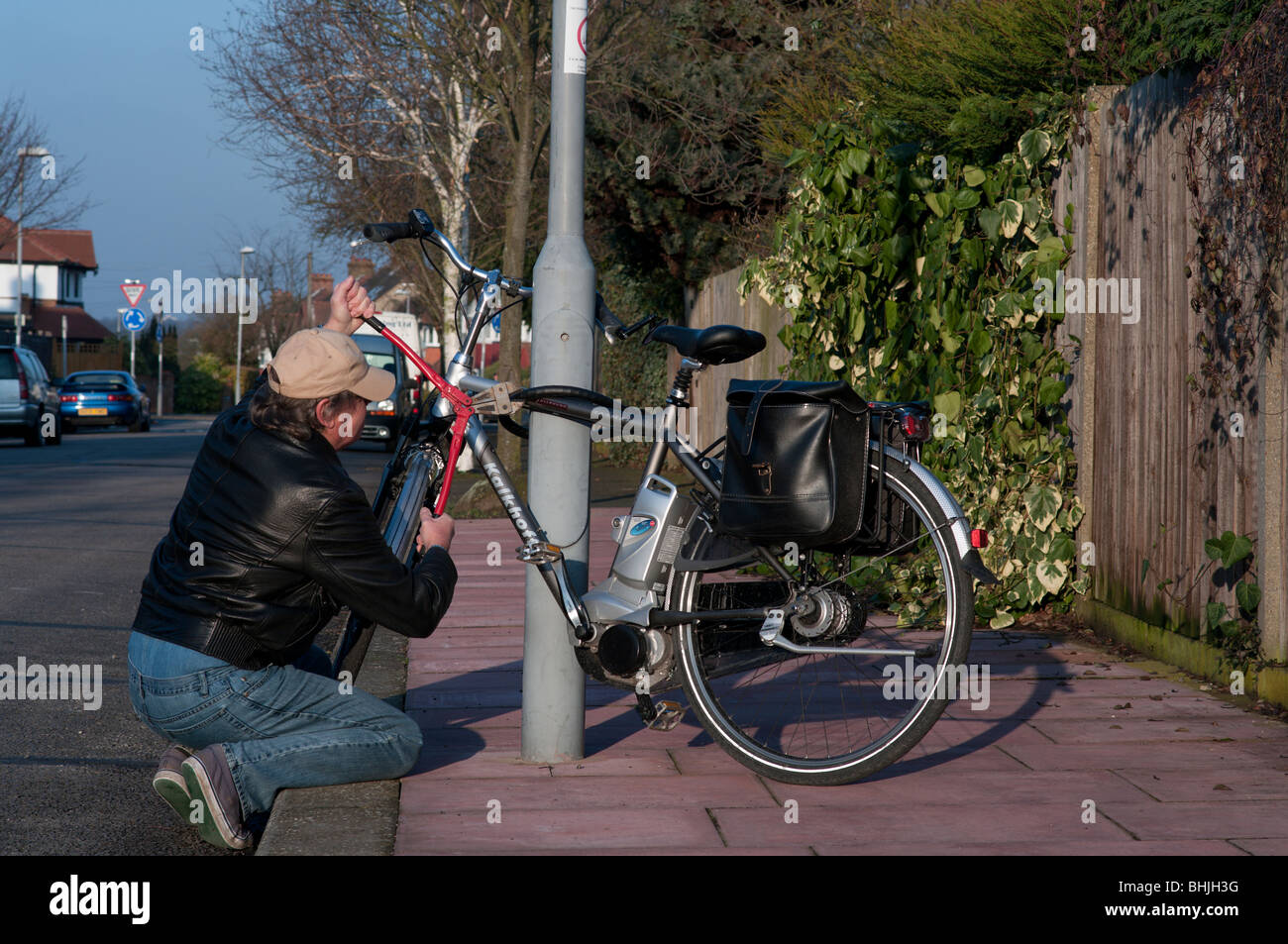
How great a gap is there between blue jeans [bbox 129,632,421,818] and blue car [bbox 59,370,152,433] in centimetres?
3161

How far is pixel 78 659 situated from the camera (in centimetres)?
627

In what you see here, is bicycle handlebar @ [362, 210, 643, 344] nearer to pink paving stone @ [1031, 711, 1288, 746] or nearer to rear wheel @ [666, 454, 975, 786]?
rear wheel @ [666, 454, 975, 786]

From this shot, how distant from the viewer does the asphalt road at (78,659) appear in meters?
3.90

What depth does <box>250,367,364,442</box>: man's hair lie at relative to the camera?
3748mm

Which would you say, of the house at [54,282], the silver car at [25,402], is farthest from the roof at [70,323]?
the silver car at [25,402]

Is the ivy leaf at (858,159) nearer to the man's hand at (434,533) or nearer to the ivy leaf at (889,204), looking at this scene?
the ivy leaf at (889,204)

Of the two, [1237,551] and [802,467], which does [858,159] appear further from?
[802,467]

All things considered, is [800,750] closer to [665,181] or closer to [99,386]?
[665,181]

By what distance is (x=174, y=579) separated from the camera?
376cm

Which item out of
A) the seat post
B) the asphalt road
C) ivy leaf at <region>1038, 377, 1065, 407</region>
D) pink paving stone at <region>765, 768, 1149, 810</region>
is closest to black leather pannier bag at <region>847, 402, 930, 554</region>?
the seat post
